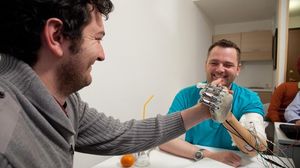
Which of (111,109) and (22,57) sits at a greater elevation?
(22,57)

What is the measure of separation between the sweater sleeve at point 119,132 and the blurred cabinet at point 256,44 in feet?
12.5

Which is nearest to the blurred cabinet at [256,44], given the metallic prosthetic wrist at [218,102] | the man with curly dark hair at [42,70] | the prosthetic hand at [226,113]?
the prosthetic hand at [226,113]

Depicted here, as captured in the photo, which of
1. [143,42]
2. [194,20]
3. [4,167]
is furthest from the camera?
[194,20]

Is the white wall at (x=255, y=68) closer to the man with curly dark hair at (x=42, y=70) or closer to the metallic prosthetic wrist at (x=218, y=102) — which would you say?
the metallic prosthetic wrist at (x=218, y=102)

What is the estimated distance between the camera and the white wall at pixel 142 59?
1.57m

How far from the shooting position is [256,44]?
4.18 meters

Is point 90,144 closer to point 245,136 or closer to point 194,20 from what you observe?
point 245,136

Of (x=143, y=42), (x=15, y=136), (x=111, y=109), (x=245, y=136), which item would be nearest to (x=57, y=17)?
(x=15, y=136)

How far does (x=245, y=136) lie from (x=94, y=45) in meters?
0.80

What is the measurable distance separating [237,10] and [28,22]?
13.1 ft

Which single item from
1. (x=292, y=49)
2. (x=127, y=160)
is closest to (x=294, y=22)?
(x=292, y=49)

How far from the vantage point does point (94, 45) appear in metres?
0.65

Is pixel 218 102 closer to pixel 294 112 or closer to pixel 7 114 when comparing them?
pixel 7 114

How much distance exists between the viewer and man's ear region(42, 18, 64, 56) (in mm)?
560
